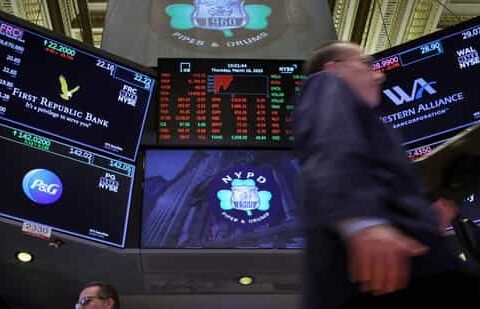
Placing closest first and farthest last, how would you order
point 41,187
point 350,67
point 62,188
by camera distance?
point 350,67, point 41,187, point 62,188

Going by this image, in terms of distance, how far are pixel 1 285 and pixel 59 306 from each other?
575 millimetres

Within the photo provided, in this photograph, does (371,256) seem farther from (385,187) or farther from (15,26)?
(15,26)

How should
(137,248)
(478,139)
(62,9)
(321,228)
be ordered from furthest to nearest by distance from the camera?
(62,9), (137,248), (478,139), (321,228)

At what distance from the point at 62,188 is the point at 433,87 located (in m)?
2.84

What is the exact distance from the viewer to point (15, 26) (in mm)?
4863

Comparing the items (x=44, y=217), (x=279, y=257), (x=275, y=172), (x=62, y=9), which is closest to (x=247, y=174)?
(x=275, y=172)

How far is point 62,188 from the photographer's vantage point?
472cm

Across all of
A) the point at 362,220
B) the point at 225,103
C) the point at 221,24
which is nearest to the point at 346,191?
the point at 362,220

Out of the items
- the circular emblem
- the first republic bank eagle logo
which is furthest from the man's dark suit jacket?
the first republic bank eagle logo

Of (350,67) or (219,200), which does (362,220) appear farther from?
(219,200)

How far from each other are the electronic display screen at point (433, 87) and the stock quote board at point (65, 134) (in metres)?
2.00

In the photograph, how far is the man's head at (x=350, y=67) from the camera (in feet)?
5.45

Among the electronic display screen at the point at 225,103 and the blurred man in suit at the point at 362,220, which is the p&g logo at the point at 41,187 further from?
the blurred man in suit at the point at 362,220

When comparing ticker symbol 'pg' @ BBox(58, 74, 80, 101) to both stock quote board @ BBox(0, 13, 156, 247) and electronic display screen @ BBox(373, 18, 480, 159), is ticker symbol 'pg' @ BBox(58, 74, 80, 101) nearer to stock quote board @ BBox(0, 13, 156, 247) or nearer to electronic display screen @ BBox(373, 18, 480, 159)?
stock quote board @ BBox(0, 13, 156, 247)
